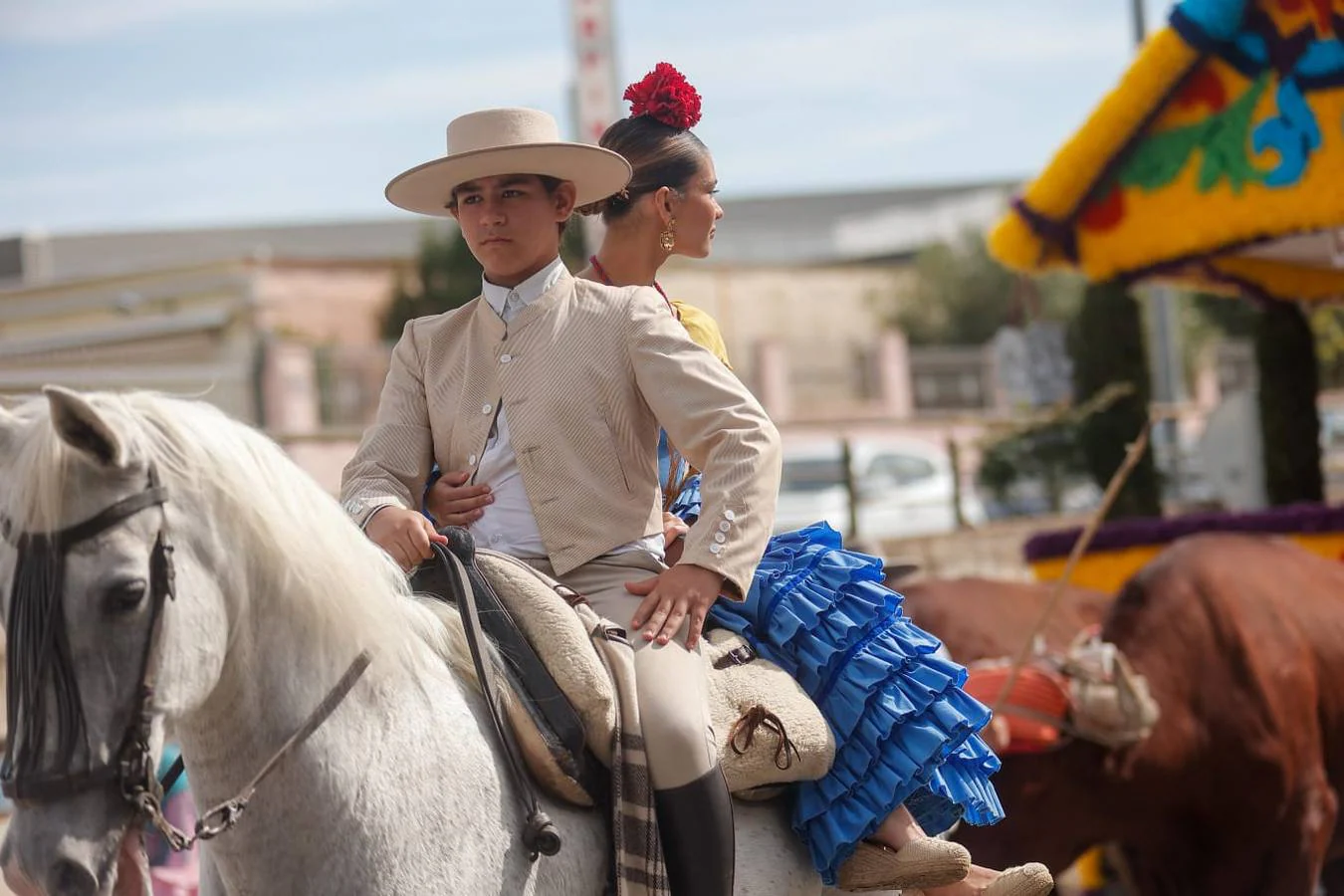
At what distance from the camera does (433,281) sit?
3403 centimetres

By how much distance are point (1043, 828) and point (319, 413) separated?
1832 centimetres

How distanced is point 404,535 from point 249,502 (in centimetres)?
48

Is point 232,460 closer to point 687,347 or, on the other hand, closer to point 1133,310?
Result: point 687,347

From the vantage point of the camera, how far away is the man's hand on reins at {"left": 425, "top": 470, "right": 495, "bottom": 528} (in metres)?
3.21

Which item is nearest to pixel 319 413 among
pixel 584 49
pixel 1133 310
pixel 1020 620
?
pixel 584 49

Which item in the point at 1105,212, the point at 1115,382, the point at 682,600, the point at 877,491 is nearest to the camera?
the point at 682,600

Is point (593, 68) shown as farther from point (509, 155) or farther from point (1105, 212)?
point (509, 155)

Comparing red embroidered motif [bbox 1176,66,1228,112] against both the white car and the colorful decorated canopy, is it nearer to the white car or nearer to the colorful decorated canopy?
the colorful decorated canopy

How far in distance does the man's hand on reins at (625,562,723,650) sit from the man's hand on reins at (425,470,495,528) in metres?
0.40

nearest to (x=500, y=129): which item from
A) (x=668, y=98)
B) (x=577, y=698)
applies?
(x=668, y=98)

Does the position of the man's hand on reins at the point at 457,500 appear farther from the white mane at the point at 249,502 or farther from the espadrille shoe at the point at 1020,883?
the espadrille shoe at the point at 1020,883

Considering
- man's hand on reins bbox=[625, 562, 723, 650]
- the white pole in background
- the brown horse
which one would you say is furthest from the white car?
man's hand on reins bbox=[625, 562, 723, 650]

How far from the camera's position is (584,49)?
15.9 metres

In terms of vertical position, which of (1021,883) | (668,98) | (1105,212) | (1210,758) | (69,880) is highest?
(1105,212)
